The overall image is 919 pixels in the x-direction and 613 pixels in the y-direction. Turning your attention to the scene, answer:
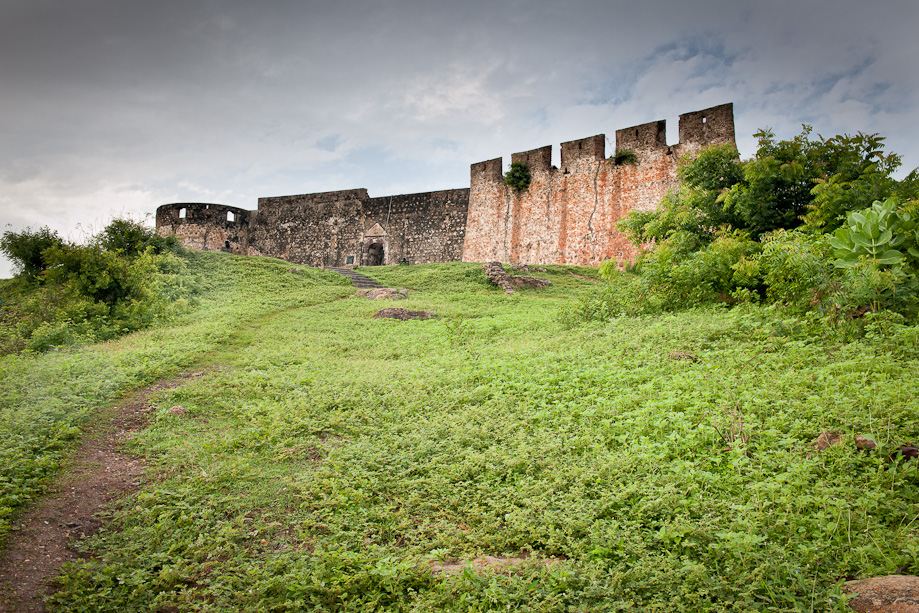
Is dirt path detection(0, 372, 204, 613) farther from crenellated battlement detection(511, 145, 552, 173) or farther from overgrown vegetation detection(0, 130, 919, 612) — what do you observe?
crenellated battlement detection(511, 145, 552, 173)

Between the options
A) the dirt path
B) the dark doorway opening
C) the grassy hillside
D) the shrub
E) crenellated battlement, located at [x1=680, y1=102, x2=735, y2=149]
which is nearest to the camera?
the grassy hillside

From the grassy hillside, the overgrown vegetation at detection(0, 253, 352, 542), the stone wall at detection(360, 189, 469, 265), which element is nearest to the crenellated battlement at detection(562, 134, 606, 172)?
the stone wall at detection(360, 189, 469, 265)

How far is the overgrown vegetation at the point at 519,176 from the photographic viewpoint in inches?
849

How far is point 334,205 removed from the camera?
85.8ft

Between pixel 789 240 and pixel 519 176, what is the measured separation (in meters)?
14.8

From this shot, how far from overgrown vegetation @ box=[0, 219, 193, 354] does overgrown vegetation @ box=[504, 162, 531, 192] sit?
13.2 metres

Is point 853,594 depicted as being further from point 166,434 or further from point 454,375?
point 166,434

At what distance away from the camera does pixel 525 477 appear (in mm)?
4031

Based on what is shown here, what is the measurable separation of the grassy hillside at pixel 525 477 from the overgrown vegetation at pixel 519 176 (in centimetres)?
1508

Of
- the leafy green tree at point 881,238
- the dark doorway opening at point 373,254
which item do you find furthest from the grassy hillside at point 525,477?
the dark doorway opening at point 373,254

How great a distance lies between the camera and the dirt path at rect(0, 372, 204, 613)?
3.03m

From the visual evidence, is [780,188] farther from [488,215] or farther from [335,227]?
[335,227]

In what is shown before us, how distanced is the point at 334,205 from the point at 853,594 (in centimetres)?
2571

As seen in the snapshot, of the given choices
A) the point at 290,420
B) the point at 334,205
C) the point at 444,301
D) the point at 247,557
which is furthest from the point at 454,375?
the point at 334,205
